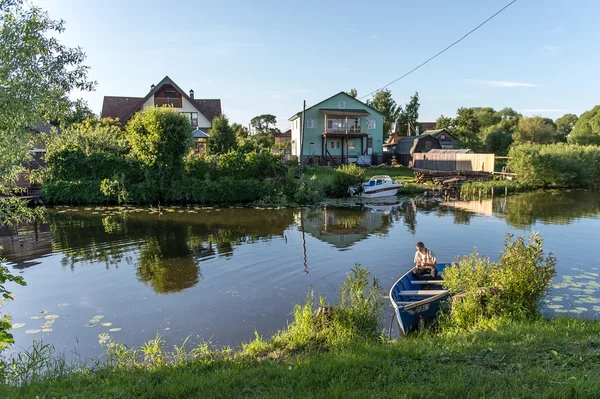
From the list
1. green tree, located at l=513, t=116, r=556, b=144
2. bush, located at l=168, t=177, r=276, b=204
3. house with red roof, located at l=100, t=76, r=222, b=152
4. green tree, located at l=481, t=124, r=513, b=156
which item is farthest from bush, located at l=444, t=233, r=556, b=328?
green tree, located at l=513, t=116, r=556, b=144

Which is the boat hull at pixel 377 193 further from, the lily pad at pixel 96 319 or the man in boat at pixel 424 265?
the lily pad at pixel 96 319

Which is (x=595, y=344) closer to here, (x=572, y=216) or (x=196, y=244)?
(x=196, y=244)

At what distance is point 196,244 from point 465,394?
14287 millimetres

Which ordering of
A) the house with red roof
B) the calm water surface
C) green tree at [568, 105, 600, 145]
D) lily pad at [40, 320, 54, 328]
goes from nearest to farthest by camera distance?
lily pad at [40, 320, 54, 328], the calm water surface, the house with red roof, green tree at [568, 105, 600, 145]

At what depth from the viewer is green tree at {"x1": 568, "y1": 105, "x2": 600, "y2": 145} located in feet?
217

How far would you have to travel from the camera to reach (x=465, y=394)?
500cm

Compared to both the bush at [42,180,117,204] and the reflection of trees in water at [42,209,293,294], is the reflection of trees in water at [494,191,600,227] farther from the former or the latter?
the bush at [42,180,117,204]

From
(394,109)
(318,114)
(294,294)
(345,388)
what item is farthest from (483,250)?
(394,109)

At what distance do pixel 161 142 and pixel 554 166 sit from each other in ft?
113

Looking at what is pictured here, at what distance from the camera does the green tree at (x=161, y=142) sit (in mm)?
29047

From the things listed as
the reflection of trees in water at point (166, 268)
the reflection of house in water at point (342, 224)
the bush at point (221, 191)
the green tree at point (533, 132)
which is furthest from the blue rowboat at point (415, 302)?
the green tree at point (533, 132)

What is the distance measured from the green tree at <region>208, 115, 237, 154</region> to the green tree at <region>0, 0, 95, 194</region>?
117ft

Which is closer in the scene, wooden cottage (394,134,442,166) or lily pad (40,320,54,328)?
lily pad (40,320,54,328)

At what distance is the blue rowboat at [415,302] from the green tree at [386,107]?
231 ft
